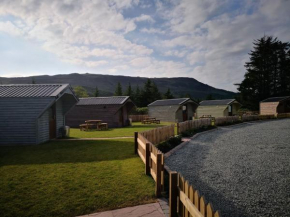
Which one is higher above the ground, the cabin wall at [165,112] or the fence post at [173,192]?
the cabin wall at [165,112]

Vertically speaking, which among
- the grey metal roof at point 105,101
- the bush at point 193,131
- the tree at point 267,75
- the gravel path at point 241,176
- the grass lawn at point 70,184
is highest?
the tree at point 267,75

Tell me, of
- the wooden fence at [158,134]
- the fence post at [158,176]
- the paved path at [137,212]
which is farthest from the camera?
the wooden fence at [158,134]

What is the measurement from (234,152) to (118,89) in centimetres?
6254

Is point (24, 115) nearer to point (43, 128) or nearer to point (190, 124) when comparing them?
point (43, 128)

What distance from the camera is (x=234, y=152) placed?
10.6 meters

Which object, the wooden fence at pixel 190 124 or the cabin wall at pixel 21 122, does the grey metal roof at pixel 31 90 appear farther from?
the wooden fence at pixel 190 124

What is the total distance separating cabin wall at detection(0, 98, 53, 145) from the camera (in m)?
13.1

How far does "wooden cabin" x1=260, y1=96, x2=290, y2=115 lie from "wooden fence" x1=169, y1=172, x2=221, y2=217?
39172 millimetres

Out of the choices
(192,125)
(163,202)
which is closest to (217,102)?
(192,125)

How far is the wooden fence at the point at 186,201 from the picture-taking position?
8.84 feet

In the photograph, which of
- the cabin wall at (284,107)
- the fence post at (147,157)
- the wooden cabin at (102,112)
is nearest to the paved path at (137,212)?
the fence post at (147,157)

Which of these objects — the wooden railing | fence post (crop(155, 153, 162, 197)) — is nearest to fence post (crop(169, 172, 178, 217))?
fence post (crop(155, 153, 162, 197))

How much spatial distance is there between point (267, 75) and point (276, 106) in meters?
19.8

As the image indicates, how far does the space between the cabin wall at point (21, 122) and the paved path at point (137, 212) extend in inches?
424
